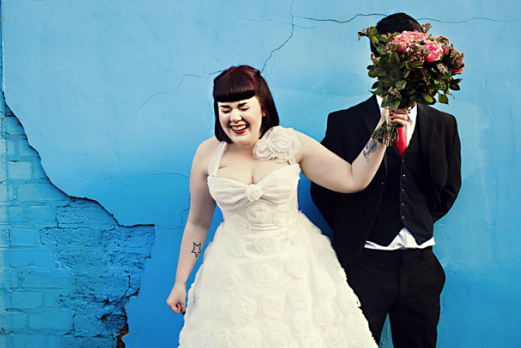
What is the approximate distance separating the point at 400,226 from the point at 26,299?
8.19 ft

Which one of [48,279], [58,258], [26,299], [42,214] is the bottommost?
[26,299]

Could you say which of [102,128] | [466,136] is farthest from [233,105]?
[466,136]

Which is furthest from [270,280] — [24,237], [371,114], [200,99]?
[24,237]

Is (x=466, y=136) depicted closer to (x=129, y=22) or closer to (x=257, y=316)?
(x=257, y=316)

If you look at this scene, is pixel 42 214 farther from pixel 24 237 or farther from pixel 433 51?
pixel 433 51

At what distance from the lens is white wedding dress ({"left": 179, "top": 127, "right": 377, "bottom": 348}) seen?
1.66 m

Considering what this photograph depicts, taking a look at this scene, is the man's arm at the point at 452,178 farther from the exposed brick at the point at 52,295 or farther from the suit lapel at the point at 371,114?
the exposed brick at the point at 52,295

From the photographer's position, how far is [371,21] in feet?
7.71

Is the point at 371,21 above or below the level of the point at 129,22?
above

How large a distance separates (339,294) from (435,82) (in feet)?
3.43

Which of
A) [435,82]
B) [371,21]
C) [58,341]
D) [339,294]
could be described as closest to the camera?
[435,82]

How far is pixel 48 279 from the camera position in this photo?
8.41 ft

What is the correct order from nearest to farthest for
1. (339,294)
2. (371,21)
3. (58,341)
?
(339,294), (371,21), (58,341)

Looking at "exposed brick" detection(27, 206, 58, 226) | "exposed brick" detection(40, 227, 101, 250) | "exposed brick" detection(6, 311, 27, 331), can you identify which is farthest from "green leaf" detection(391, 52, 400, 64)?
"exposed brick" detection(6, 311, 27, 331)
